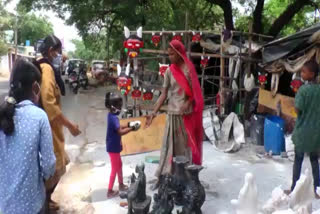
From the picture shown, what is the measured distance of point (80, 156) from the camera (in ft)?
18.1

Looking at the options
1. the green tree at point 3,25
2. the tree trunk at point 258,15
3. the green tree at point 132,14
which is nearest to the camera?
the tree trunk at point 258,15

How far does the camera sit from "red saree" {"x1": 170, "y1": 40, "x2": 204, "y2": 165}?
3.64m

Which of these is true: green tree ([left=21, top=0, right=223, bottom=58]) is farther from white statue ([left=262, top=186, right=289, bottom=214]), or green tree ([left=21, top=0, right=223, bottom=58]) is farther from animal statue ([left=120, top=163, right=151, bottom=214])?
animal statue ([left=120, top=163, right=151, bottom=214])

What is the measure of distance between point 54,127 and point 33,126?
1065mm

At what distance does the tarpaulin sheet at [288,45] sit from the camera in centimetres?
513

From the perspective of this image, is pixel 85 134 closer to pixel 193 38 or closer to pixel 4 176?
pixel 193 38

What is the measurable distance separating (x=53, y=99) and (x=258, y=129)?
419 cm

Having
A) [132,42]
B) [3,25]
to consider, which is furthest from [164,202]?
[3,25]

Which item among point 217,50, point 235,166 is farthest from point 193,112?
point 217,50

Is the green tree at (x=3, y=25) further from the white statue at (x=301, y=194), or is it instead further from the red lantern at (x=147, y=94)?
the white statue at (x=301, y=194)

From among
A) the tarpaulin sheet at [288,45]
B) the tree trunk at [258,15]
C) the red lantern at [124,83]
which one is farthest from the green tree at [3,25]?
the tarpaulin sheet at [288,45]

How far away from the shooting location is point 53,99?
2836 millimetres

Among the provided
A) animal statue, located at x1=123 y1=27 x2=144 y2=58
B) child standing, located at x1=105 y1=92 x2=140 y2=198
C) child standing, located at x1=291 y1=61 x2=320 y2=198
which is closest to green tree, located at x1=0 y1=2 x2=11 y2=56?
animal statue, located at x1=123 y1=27 x2=144 y2=58

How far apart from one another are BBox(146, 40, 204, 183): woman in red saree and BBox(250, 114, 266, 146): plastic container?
255 cm
